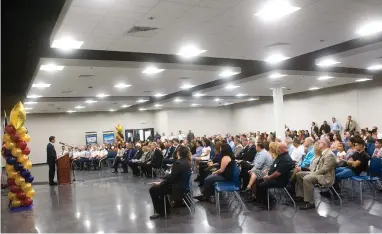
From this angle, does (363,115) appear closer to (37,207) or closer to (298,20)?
(298,20)

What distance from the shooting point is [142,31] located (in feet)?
19.0

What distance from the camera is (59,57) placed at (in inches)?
269

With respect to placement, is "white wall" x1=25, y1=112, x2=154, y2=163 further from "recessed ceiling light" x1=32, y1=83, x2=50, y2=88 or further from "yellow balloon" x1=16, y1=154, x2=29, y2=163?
"yellow balloon" x1=16, y1=154, x2=29, y2=163

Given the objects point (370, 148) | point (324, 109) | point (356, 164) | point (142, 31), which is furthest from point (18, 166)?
point (324, 109)

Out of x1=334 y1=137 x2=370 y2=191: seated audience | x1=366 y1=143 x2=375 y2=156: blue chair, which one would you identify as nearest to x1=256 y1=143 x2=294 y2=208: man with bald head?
x1=334 y1=137 x2=370 y2=191: seated audience

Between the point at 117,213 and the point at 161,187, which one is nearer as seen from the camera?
the point at 161,187

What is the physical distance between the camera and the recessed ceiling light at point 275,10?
15.9ft

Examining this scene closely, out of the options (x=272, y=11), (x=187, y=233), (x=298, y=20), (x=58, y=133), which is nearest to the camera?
(x=187, y=233)

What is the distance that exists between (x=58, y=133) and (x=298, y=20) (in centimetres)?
1908

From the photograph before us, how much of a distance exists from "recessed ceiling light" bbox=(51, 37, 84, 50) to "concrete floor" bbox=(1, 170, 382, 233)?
3.03 meters

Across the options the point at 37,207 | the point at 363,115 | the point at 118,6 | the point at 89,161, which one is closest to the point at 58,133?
the point at 89,161

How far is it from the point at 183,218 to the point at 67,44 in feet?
12.1

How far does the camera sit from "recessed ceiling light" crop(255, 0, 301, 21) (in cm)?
485

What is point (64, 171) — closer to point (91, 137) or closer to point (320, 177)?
point (320, 177)
